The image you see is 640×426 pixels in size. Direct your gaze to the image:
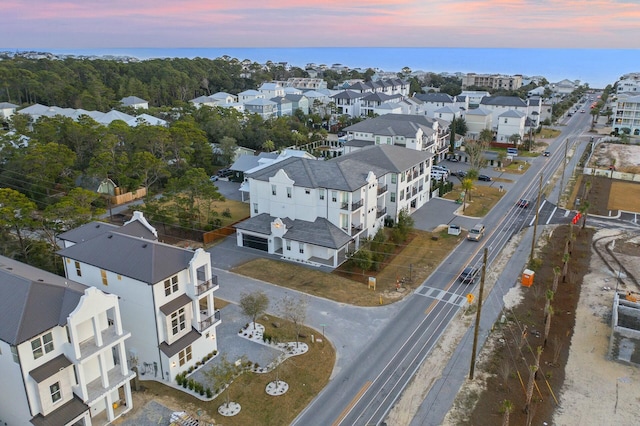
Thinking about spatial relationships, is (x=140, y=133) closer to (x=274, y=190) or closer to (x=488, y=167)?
(x=274, y=190)

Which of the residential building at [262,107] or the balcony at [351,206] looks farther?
the residential building at [262,107]

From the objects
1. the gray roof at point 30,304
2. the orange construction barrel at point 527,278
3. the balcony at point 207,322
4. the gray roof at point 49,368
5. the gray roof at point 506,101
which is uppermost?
the gray roof at point 506,101

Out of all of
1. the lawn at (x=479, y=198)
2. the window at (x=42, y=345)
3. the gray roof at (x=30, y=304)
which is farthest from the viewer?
the lawn at (x=479, y=198)

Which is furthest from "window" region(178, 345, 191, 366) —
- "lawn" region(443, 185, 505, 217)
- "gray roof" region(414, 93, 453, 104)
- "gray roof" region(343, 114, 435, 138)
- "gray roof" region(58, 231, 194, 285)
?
"gray roof" region(414, 93, 453, 104)

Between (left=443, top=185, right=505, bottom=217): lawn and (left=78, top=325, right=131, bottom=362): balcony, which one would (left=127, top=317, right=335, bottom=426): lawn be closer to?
(left=78, top=325, right=131, bottom=362): balcony

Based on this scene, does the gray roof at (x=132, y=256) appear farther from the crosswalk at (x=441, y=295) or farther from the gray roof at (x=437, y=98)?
the gray roof at (x=437, y=98)

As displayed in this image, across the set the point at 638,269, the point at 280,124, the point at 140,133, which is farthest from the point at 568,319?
the point at 280,124

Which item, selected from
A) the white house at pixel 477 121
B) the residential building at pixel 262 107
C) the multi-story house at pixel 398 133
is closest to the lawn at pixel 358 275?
the multi-story house at pixel 398 133
